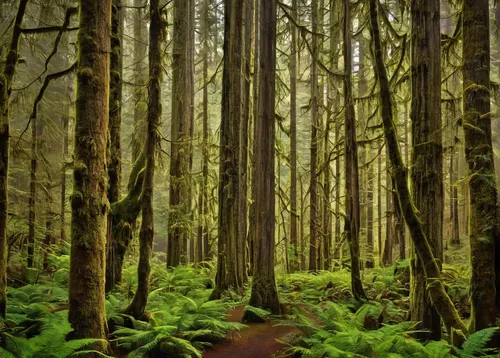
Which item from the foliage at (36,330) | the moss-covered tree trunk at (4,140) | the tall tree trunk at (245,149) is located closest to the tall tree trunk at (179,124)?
the tall tree trunk at (245,149)

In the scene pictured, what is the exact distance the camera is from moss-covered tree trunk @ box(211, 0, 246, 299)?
1030cm

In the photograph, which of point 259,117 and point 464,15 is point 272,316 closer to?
point 259,117

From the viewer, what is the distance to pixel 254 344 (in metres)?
7.08

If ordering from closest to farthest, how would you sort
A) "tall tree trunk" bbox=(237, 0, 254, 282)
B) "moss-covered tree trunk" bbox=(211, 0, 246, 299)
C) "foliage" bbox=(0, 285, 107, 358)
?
"foliage" bbox=(0, 285, 107, 358) < "moss-covered tree trunk" bbox=(211, 0, 246, 299) < "tall tree trunk" bbox=(237, 0, 254, 282)

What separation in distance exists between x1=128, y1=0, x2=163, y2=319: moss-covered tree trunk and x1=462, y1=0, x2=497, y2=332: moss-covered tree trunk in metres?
5.02

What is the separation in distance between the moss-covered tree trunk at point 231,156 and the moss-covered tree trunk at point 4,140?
488 cm

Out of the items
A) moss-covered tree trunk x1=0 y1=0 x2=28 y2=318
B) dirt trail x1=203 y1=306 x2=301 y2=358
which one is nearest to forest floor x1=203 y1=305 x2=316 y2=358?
dirt trail x1=203 y1=306 x2=301 y2=358

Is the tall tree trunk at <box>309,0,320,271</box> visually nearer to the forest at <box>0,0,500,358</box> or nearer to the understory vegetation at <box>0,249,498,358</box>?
the forest at <box>0,0,500,358</box>

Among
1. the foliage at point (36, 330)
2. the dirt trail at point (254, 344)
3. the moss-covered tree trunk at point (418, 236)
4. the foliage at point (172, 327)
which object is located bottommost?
the dirt trail at point (254, 344)

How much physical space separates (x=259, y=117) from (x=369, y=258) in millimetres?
12456

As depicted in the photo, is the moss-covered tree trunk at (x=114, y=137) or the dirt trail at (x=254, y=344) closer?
the dirt trail at (x=254, y=344)

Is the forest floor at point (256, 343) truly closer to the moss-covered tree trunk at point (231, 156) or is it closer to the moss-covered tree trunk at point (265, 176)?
the moss-covered tree trunk at point (265, 176)

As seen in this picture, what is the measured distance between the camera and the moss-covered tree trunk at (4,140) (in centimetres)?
636

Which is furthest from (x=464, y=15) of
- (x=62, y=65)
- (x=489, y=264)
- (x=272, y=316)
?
(x=62, y=65)
